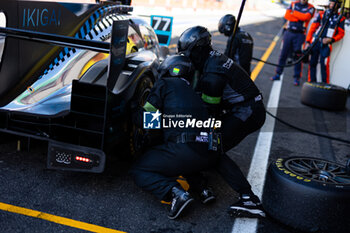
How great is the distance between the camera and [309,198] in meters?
2.96

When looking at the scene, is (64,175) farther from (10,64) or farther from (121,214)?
(10,64)

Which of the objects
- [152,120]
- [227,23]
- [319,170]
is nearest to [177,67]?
[152,120]

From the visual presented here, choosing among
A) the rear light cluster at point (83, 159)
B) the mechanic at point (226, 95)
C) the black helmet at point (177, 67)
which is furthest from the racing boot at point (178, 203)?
the black helmet at point (177, 67)

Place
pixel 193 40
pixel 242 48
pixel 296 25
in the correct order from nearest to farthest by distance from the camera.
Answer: pixel 193 40 < pixel 242 48 < pixel 296 25

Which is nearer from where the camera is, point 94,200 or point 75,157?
point 75,157

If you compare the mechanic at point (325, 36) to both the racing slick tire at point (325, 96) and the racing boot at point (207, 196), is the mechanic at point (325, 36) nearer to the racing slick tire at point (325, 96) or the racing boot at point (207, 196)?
the racing slick tire at point (325, 96)

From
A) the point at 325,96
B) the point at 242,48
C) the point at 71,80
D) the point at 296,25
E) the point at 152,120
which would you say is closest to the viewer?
the point at 152,120

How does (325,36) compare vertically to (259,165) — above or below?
above

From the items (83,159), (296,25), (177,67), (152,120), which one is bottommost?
(83,159)

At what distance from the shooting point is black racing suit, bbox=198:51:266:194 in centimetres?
355

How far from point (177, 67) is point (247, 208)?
137 centimetres

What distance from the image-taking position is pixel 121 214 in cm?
321

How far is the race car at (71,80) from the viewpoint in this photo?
10.6 ft

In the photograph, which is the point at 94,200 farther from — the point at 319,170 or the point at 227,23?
the point at 227,23
